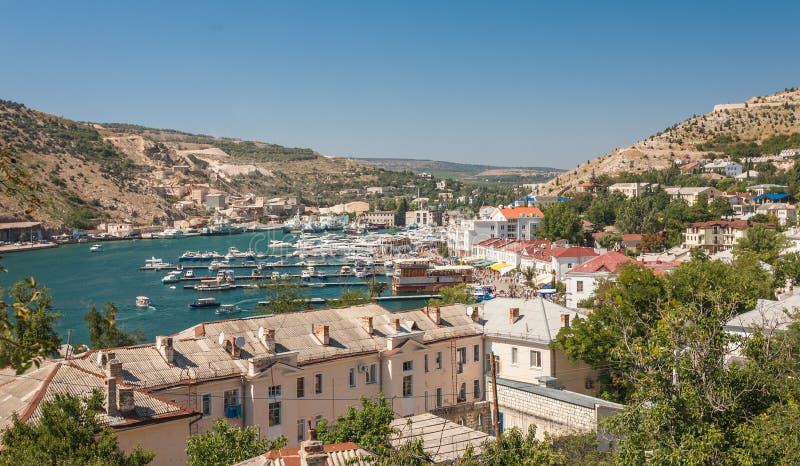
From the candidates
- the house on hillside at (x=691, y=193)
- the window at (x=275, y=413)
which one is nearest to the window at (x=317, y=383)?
the window at (x=275, y=413)

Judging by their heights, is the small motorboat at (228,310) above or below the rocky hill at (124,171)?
below

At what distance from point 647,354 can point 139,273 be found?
58.1 metres

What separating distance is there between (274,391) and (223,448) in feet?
16.2

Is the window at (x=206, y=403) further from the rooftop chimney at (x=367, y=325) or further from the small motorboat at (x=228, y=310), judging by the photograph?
the small motorboat at (x=228, y=310)

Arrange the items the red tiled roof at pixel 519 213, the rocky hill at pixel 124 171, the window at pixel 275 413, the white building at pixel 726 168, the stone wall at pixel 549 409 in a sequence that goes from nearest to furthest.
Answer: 1. the stone wall at pixel 549 409
2. the window at pixel 275 413
3. the red tiled roof at pixel 519 213
4. the white building at pixel 726 168
5. the rocky hill at pixel 124 171

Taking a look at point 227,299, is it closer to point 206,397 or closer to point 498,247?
point 498,247

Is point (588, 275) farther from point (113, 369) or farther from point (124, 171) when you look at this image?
point (124, 171)

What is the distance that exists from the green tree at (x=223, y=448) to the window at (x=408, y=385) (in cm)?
676

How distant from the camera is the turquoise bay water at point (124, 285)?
38844 millimetres

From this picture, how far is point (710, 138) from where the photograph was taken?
96562mm

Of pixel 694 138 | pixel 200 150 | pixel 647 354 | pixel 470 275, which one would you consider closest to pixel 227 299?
pixel 470 275

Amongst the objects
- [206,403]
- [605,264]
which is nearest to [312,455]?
[206,403]

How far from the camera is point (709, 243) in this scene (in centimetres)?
5041

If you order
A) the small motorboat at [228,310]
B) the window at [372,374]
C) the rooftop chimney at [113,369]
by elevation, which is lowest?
the small motorboat at [228,310]
